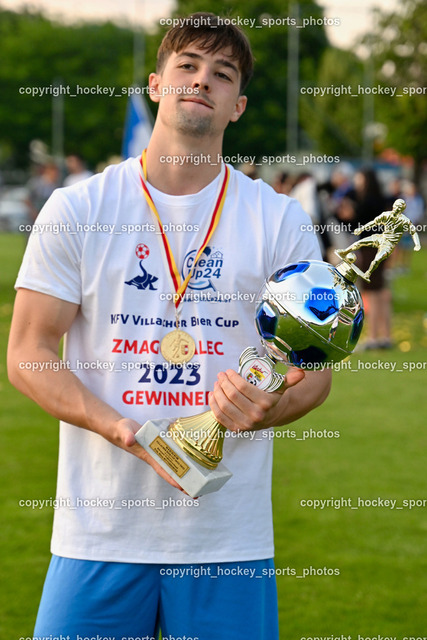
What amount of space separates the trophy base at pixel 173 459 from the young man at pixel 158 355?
0.56ft

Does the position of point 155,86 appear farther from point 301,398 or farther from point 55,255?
point 301,398

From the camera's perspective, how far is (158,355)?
2.74m

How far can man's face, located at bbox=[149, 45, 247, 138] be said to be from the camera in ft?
8.94

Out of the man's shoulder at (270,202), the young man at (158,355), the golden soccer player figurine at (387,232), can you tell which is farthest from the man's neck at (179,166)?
the golden soccer player figurine at (387,232)

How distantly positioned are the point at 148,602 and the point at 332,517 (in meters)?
3.90

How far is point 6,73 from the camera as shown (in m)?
66.2

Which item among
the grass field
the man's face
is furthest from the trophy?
the grass field

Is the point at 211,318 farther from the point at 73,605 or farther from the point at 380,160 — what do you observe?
the point at 380,160

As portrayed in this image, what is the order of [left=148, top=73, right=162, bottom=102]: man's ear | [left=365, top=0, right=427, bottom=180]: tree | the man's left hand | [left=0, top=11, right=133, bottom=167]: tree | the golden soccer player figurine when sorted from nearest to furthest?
the man's left hand → the golden soccer player figurine → [left=148, top=73, right=162, bottom=102]: man's ear → [left=365, top=0, right=427, bottom=180]: tree → [left=0, top=11, right=133, bottom=167]: tree

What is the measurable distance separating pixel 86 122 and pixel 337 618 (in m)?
59.4

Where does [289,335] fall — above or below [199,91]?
below

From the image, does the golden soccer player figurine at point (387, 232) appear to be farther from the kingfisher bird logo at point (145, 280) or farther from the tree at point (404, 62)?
the tree at point (404, 62)

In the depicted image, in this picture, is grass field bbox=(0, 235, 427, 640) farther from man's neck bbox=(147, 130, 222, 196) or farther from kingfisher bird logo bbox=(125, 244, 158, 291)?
man's neck bbox=(147, 130, 222, 196)

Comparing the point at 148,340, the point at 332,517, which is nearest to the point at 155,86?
the point at 148,340
